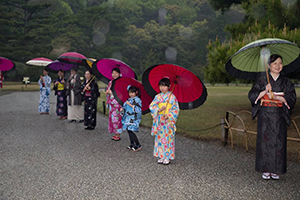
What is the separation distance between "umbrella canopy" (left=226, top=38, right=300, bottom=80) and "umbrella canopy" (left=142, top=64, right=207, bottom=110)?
592mm

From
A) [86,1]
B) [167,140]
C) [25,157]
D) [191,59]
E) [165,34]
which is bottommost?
[25,157]

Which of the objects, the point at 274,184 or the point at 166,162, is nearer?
the point at 274,184

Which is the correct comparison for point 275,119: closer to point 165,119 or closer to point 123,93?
point 165,119

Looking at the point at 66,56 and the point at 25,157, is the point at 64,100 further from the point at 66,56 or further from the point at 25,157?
the point at 25,157

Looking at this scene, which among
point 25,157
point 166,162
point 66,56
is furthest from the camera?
point 66,56

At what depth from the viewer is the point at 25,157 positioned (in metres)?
5.08

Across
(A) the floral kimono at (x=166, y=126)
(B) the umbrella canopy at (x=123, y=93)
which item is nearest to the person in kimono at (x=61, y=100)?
(B) the umbrella canopy at (x=123, y=93)

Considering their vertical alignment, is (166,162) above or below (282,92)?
below

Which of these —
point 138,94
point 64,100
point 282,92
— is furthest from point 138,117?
point 64,100

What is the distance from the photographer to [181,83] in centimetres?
470

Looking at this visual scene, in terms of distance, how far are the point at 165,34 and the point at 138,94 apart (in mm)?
50869

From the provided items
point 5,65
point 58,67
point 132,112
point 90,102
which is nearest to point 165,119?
point 132,112

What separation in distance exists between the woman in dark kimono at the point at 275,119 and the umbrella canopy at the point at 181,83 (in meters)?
0.90

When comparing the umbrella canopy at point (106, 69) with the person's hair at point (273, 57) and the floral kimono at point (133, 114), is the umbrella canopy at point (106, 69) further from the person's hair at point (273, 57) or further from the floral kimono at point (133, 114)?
the person's hair at point (273, 57)
